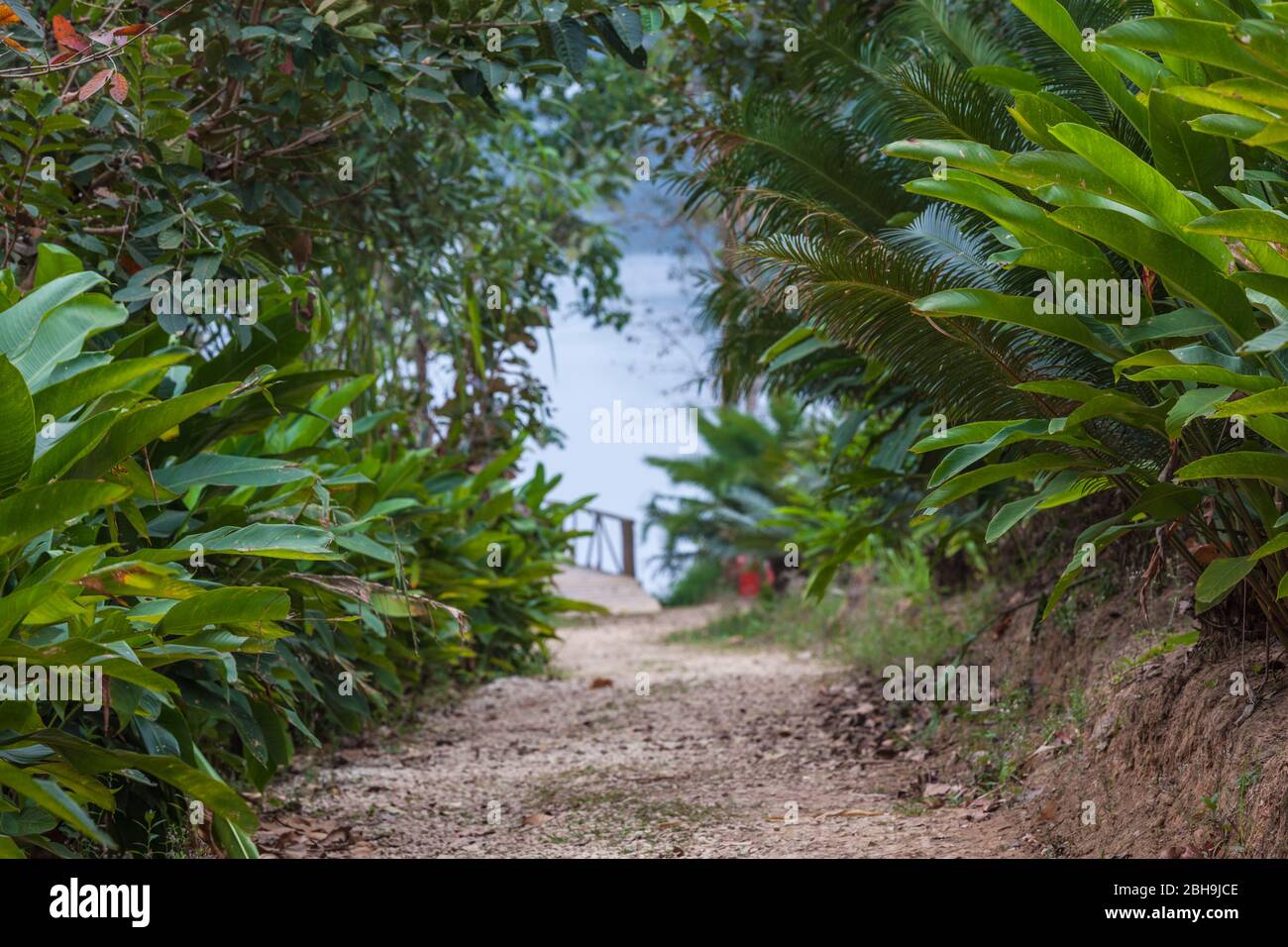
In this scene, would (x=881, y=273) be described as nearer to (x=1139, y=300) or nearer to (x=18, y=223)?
(x=1139, y=300)

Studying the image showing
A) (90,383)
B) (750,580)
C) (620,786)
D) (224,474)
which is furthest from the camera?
(750,580)

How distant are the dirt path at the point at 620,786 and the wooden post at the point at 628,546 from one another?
7.36m

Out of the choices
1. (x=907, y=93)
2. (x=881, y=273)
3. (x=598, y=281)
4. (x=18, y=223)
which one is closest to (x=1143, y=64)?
(x=881, y=273)

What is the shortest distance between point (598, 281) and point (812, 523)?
8.17 ft

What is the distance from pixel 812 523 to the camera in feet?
28.1

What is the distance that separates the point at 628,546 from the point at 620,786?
9506mm

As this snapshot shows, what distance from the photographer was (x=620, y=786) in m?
3.57

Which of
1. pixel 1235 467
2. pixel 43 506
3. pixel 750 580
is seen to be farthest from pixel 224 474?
pixel 750 580

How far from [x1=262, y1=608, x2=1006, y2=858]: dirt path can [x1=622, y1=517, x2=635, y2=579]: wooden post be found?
736 centimetres

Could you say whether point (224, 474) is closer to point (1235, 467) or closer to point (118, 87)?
point (118, 87)

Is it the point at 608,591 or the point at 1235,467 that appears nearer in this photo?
the point at 1235,467

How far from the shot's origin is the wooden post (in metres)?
13.0

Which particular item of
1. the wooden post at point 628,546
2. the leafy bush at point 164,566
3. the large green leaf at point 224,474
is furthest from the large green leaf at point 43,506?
the wooden post at point 628,546

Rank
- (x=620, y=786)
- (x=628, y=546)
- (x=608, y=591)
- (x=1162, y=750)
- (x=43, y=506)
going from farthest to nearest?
1. (x=628, y=546)
2. (x=608, y=591)
3. (x=620, y=786)
4. (x=1162, y=750)
5. (x=43, y=506)
